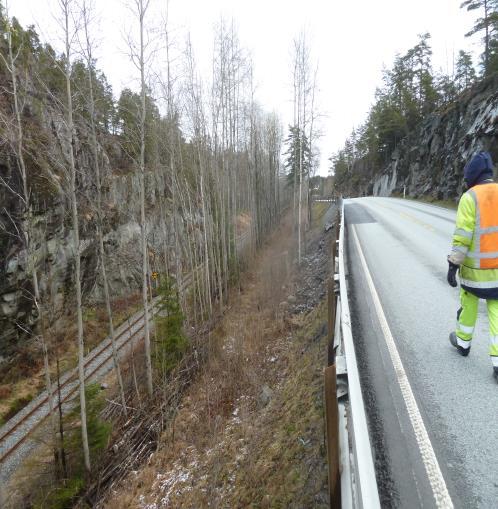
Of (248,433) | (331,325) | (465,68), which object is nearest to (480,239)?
(331,325)

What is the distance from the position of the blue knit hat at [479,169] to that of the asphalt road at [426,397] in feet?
6.48

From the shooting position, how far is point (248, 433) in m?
6.73

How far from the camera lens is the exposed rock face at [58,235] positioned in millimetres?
11953

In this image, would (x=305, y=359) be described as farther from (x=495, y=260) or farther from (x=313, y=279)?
(x=313, y=279)

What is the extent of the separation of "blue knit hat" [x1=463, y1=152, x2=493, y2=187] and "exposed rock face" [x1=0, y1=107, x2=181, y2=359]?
318 inches

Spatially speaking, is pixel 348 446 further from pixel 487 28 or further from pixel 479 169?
pixel 487 28

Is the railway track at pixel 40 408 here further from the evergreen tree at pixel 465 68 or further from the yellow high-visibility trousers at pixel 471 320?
the evergreen tree at pixel 465 68

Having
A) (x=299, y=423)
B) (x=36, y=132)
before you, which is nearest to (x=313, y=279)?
(x=299, y=423)

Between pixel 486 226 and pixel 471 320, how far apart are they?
1031mm

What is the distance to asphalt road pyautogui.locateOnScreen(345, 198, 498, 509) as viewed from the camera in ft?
7.45

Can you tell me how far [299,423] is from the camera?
513 cm

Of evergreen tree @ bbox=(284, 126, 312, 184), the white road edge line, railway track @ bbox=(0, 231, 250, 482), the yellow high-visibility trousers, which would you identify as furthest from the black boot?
evergreen tree @ bbox=(284, 126, 312, 184)

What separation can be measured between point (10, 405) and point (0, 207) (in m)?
7.53

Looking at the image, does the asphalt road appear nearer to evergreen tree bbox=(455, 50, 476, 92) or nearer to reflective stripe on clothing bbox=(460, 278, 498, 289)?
reflective stripe on clothing bbox=(460, 278, 498, 289)
